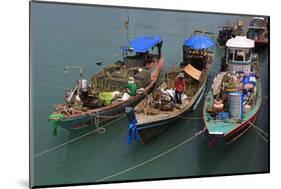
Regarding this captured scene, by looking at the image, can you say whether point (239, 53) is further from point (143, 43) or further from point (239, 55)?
point (143, 43)

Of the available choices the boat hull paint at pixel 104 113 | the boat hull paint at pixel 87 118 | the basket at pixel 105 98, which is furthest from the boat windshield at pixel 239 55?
the basket at pixel 105 98

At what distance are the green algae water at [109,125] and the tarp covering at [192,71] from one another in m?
0.09

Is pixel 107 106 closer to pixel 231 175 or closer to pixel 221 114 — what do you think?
pixel 221 114

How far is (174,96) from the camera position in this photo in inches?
132

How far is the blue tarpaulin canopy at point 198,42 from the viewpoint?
337cm

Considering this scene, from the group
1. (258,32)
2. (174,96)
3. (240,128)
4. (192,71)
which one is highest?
(258,32)

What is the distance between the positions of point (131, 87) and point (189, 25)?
1.88 ft

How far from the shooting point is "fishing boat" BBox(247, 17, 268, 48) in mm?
3518

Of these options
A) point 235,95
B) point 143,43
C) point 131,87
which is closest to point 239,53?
point 235,95

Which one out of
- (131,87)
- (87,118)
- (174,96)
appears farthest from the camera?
(174,96)

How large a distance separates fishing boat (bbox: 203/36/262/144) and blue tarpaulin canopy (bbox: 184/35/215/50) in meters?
0.18

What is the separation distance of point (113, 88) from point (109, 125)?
0.76 feet

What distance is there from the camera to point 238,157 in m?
3.52

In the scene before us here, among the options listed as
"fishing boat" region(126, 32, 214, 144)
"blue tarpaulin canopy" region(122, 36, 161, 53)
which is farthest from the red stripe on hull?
"blue tarpaulin canopy" region(122, 36, 161, 53)
